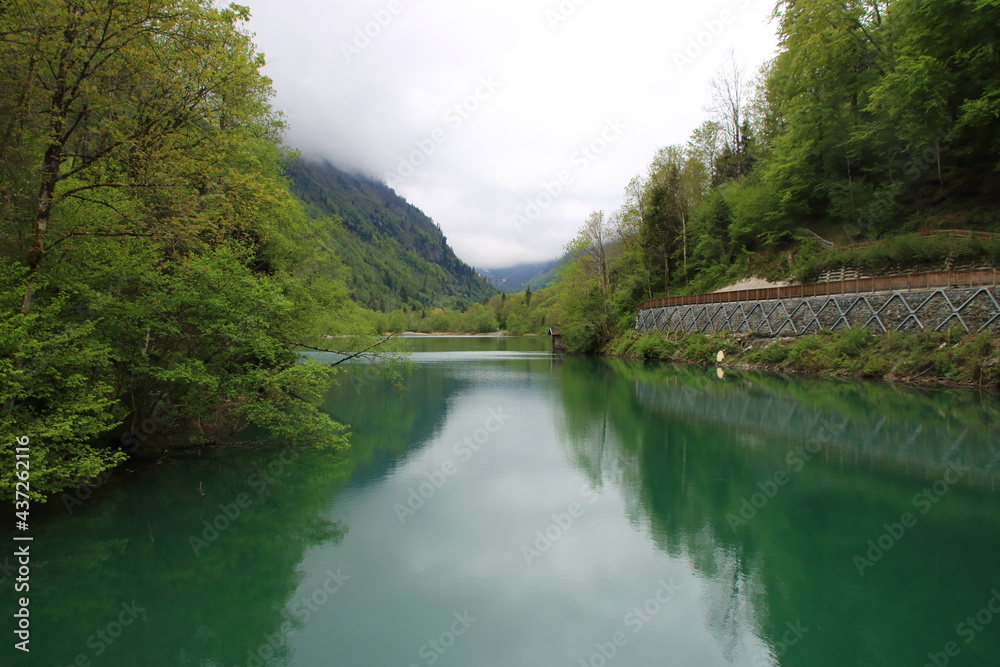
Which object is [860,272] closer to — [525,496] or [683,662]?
[525,496]

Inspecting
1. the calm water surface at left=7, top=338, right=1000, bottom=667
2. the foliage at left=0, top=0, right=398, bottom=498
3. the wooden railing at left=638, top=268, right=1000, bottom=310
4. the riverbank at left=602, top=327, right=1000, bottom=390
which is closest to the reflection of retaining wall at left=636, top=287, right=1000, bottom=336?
the wooden railing at left=638, top=268, right=1000, bottom=310

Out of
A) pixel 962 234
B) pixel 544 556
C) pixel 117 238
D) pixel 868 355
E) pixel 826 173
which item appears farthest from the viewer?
pixel 826 173

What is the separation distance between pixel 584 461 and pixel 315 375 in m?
7.24

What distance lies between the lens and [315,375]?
12.1 meters

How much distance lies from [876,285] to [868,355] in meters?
4.08

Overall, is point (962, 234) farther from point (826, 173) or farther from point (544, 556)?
point (544, 556)

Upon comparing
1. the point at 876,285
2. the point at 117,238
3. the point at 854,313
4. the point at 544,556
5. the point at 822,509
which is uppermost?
the point at 117,238

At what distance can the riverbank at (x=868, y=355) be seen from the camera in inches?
859

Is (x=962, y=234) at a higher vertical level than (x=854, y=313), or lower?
higher

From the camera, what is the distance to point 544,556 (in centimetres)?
807

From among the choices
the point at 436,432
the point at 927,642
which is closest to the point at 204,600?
the point at 927,642

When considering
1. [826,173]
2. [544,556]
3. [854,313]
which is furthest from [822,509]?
[826,173]

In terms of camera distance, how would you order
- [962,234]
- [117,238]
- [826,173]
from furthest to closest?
[826,173], [962,234], [117,238]

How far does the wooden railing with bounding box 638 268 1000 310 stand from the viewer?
2293 cm
